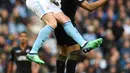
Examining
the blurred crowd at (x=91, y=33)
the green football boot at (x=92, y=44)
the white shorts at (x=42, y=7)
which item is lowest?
the green football boot at (x=92, y=44)

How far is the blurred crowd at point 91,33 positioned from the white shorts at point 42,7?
6.48m

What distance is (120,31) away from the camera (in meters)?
19.4

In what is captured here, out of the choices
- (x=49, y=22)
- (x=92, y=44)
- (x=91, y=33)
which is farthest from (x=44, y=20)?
(x=91, y=33)

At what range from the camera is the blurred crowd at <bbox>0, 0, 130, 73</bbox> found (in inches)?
704

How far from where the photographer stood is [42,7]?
Answer: 1030cm

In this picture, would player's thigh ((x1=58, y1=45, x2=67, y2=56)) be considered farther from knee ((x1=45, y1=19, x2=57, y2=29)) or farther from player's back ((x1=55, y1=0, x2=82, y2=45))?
knee ((x1=45, y1=19, x2=57, y2=29))

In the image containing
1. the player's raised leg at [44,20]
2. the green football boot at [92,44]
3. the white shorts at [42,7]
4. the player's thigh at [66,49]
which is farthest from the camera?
the player's thigh at [66,49]

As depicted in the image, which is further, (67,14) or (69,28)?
(67,14)

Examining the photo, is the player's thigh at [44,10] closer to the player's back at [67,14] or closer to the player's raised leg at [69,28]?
the player's raised leg at [69,28]

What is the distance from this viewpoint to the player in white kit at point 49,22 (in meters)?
10.1

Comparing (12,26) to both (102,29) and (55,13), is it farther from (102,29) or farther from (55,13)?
(55,13)

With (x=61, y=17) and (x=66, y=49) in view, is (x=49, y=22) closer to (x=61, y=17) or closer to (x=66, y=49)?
(x=61, y=17)

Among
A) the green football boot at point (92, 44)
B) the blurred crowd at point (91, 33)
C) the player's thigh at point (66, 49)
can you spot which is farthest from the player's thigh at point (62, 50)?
the blurred crowd at point (91, 33)

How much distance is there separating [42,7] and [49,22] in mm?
308
